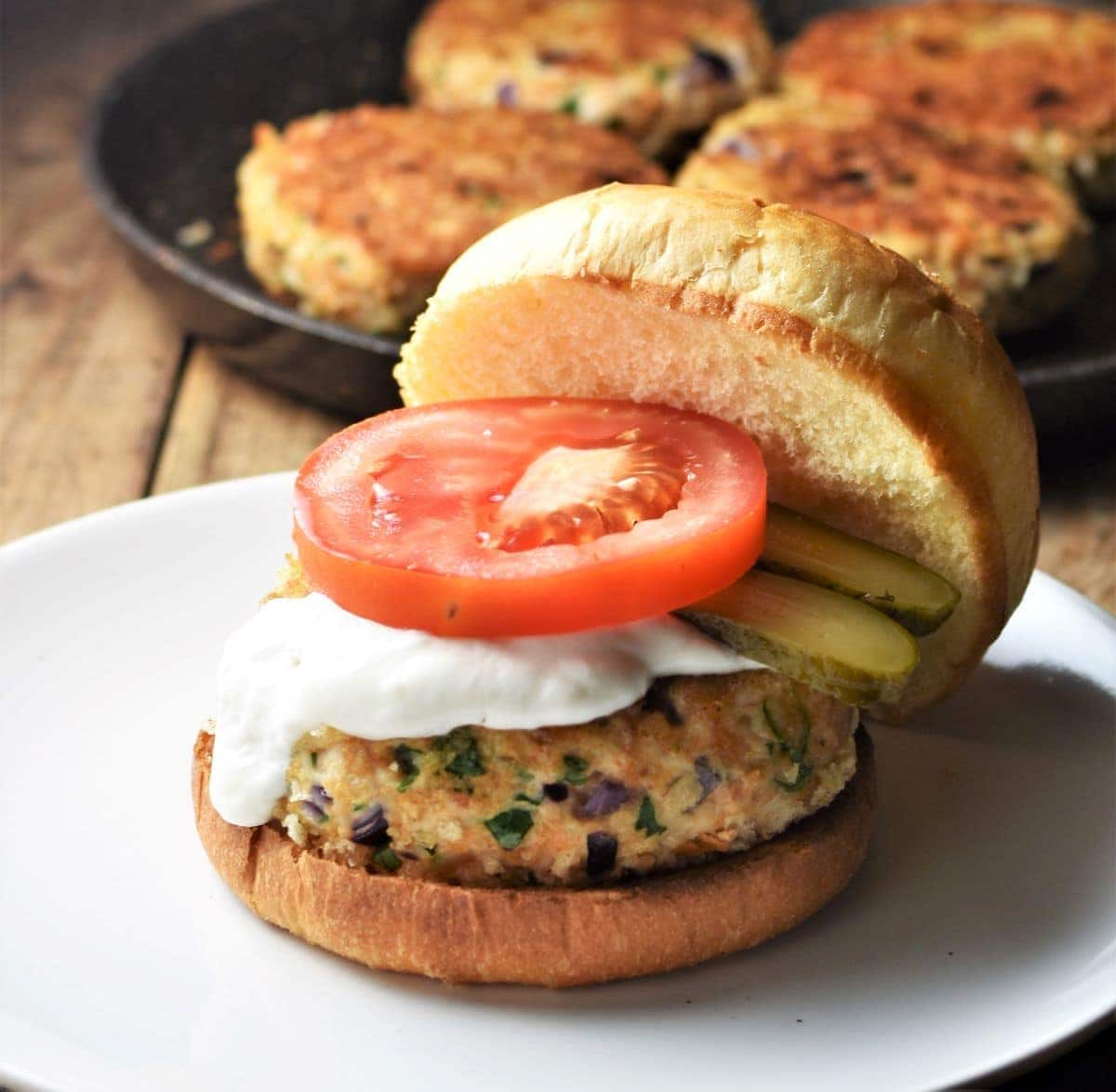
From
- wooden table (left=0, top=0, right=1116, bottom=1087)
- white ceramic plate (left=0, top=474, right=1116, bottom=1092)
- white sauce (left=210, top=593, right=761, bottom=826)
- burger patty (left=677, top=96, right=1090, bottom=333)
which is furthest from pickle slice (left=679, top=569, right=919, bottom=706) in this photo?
burger patty (left=677, top=96, right=1090, bottom=333)

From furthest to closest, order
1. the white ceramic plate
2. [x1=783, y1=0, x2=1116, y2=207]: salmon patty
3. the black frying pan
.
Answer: [x1=783, y1=0, x2=1116, y2=207]: salmon patty
the black frying pan
the white ceramic plate

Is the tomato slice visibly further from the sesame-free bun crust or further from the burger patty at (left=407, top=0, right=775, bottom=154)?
the burger patty at (left=407, top=0, right=775, bottom=154)

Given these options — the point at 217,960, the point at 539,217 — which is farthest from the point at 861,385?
the point at 217,960

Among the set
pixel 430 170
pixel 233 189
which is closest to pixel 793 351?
pixel 430 170

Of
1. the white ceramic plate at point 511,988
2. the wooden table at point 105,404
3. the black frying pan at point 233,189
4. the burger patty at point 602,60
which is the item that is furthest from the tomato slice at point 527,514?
the burger patty at point 602,60

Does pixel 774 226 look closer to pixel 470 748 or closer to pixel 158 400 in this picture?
pixel 470 748

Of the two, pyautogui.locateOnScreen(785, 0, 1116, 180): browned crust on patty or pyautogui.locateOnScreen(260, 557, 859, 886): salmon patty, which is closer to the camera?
pyautogui.locateOnScreen(260, 557, 859, 886): salmon patty
